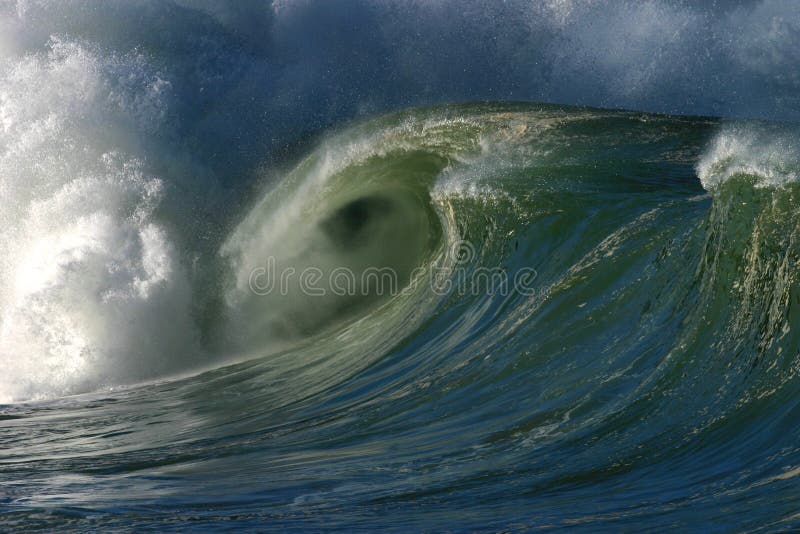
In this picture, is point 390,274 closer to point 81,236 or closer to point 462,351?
point 462,351

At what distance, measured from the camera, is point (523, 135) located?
Result: 8461 mm

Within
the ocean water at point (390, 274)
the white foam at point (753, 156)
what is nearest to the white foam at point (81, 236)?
the ocean water at point (390, 274)

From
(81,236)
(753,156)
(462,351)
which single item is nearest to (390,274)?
(462,351)

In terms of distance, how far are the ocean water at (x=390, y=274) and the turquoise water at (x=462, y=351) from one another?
0.03m

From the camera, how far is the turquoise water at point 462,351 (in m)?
3.54

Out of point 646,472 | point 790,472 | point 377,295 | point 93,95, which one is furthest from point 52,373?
point 790,472

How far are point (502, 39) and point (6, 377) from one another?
6929 mm

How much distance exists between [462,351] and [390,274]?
2.83m

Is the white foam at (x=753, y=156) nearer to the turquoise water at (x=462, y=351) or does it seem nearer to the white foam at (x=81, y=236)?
the turquoise water at (x=462, y=351)

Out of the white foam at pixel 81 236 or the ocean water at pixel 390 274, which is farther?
the white foam at pixel 81 236

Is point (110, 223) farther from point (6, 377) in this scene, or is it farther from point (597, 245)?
point (597, 245)

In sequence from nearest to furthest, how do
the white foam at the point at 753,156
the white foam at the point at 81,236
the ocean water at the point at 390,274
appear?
the ocean water at the point at 390,274 < the white foam at the point at 753,156 < the white foam at the point at 81,236

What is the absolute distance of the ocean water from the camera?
3.77 meters

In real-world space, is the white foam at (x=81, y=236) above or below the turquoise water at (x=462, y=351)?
above
